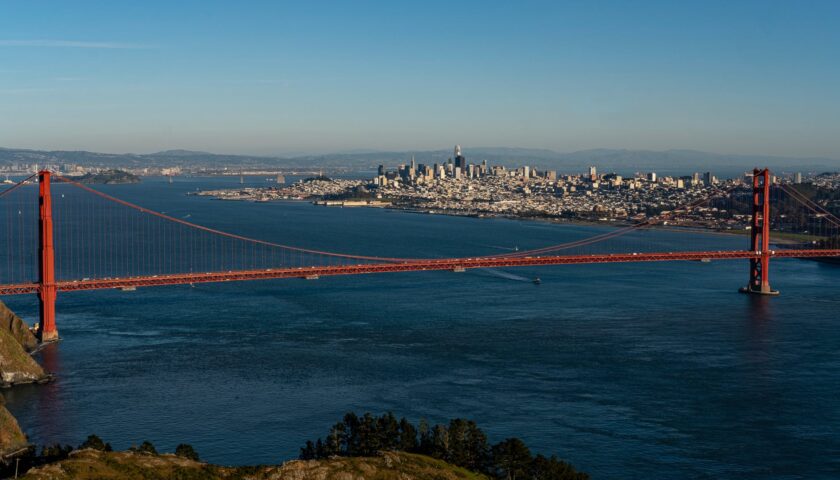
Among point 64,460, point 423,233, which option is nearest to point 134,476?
point 64,460

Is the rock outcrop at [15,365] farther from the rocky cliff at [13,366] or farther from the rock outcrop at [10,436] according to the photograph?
the rock outcrop at [10,436]

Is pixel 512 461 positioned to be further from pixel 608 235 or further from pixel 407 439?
pixel 608 235

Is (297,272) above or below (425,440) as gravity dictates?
above

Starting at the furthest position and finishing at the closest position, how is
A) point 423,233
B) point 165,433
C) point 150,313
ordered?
point 423,233
point 150,313
point 165,433

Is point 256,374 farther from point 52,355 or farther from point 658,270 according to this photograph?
point 658,270

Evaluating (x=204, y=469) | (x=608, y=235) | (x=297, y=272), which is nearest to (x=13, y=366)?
(x=297, y=272)

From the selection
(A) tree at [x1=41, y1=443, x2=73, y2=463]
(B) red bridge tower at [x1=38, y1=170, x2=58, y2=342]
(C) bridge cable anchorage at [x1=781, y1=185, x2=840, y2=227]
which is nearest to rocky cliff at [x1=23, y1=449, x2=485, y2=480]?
(A) tree at [x1=41, y1=443, x2=73, y2=463]
